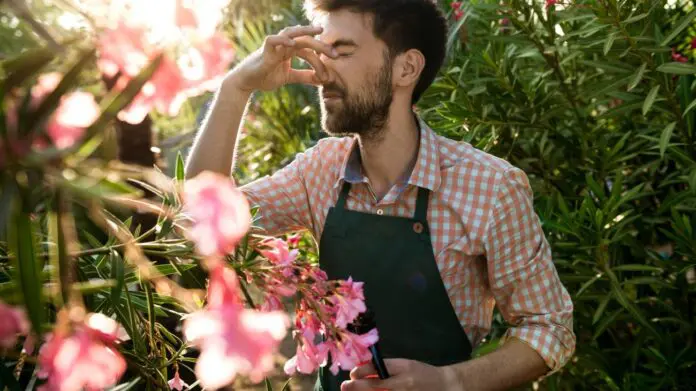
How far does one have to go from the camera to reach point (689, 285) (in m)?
2.15

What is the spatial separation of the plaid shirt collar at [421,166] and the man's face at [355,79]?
0.20 feet

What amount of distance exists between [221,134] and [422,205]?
15.6 inches

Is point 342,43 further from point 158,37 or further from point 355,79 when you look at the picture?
point 158,37

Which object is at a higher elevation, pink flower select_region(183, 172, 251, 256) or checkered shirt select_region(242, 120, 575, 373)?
pink flower select_region(183, 172, 251, 256)

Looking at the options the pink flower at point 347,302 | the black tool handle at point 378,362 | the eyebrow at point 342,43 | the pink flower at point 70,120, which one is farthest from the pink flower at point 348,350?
the eyebrow at point 342,43

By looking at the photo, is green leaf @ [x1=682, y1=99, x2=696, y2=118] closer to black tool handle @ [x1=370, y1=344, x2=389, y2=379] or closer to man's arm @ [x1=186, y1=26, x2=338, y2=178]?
man's arm @ [x1=186, y1=26, x2=338, y2=178]

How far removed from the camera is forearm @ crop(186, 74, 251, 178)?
1.49 m

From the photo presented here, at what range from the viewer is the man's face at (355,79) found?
164cm

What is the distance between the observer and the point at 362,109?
1.64 metres

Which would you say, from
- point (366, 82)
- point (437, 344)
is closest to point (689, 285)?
point (437, 344)

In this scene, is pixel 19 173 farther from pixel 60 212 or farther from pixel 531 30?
pixel 531 30

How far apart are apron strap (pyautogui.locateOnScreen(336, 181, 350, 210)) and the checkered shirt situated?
0.04 ft

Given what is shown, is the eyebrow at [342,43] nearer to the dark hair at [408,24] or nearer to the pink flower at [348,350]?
the dark hair at [408,24]

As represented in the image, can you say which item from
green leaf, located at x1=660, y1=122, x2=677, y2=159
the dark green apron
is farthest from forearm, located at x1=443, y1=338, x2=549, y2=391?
green leaf, located at x1=660, y1=122, x2=677, y2=159
